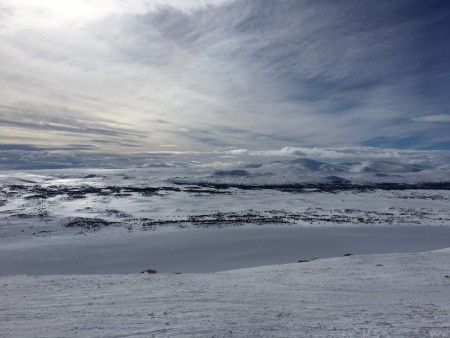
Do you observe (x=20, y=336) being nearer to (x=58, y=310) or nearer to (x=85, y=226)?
(x=58, y=310)

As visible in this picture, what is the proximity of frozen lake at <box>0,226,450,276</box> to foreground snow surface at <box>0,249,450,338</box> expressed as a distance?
5.16 m

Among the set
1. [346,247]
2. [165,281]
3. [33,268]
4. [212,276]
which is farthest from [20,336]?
[346,247]

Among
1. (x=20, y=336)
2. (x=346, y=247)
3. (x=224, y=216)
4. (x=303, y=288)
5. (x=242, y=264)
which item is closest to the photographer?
(x=20, y=336)

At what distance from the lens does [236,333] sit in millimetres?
6766

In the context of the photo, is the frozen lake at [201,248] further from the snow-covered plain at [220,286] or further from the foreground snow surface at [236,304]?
the foreground snow surface at [236,304]

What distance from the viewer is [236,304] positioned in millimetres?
8594

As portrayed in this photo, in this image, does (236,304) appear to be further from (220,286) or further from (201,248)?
(201,248)

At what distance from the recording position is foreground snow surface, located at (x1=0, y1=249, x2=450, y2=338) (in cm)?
690

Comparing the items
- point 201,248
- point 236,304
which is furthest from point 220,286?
point 201,248

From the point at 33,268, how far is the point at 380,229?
80.7 ft

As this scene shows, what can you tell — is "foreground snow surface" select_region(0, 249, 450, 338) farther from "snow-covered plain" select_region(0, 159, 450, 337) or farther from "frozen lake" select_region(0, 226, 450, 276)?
"frozen lake" select_region(0, 226, 450, 276)

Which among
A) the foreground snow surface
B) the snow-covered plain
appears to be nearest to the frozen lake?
the snow-covered plain

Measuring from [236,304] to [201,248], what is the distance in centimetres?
1243

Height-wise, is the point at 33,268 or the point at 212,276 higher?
the point at 212,276
